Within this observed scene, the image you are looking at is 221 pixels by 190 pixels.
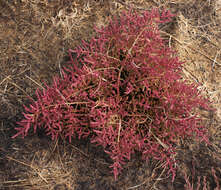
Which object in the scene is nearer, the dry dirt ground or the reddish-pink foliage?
the reddish-pink foliage

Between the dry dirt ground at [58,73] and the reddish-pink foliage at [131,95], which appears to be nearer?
the reddish-pink foliage at [131,95]

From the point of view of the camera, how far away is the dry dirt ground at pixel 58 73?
2.42 meters

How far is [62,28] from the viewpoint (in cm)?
268

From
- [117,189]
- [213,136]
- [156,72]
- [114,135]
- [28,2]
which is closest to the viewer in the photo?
[114,135]

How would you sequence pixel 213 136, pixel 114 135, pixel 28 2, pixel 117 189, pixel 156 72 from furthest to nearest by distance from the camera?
1. pixel 28 2
2. pixel 213 136
3. pixel 117 189
4. pixel 156 72
5. pixel 114 135

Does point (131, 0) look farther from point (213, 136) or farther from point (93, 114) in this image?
point (213, 136)

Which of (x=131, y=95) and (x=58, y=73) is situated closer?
(x=131, y=95)

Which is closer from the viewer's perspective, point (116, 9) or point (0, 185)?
point (0, 185)

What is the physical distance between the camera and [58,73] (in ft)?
8.41

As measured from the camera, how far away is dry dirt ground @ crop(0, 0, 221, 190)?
242 centimetres

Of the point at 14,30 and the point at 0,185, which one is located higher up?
the point at 14,30

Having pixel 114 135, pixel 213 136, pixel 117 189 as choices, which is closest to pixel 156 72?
pixel 114 135

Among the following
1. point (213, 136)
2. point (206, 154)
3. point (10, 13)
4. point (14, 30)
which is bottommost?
point (206, 154)

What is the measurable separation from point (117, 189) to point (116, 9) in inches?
80.9
